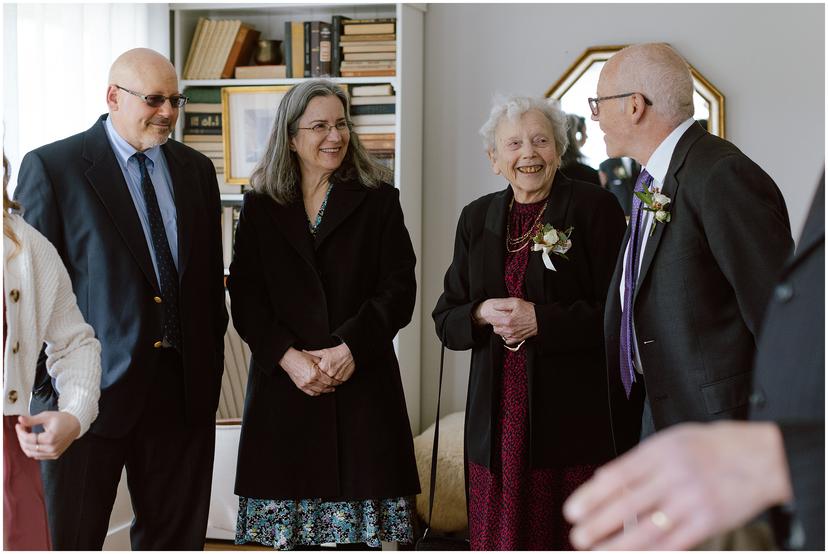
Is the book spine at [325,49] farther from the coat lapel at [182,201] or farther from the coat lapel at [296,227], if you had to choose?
the coat lapel at [182,201]

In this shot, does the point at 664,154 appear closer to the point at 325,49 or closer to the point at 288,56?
the point at 325,49

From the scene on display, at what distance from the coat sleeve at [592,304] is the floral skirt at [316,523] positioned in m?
0.73

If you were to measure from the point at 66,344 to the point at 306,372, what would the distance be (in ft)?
3.07

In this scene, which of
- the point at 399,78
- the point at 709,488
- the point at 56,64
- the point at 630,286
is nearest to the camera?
the point at 709,488

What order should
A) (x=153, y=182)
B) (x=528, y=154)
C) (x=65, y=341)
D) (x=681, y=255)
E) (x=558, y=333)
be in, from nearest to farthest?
(x=65, y=341)
(x=681, y=255)
(x=153, y=182)
(x=558, y=333)
(x=528, y=154)

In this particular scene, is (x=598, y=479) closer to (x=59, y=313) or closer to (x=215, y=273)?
(x=59, y=313)

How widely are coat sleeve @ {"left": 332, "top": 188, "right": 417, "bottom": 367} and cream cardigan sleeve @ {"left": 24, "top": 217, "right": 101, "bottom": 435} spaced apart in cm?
97

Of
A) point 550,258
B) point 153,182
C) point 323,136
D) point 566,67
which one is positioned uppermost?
point 566,67

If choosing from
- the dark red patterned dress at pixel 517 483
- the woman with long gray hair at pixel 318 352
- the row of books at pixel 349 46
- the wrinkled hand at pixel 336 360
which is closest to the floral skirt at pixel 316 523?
the woman with long gray hair at pixel 318 352

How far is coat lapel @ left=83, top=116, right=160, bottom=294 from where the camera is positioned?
2.25m

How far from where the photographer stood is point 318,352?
264 cm

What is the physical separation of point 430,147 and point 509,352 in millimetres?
2167

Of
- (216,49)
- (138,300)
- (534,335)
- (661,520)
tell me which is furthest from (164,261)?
(216,49)

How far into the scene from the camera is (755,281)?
1854mm
